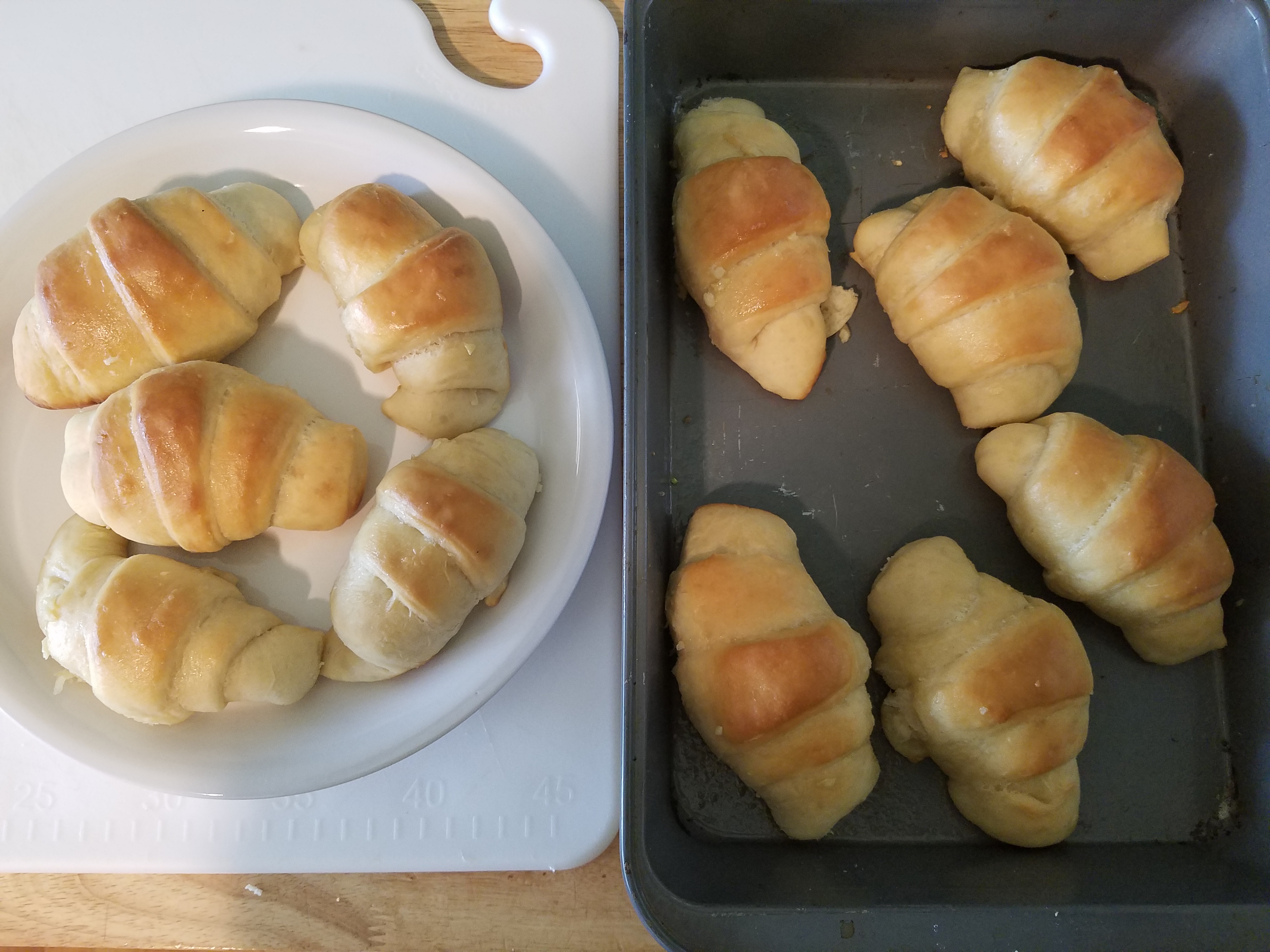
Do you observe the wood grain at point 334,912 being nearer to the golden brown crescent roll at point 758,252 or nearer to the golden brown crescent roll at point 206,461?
the golden brown crescent roll at point 206,461

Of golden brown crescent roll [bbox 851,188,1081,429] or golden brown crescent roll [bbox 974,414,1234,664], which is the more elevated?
golden brown crescent roll [bbox 851,188,1081,429]

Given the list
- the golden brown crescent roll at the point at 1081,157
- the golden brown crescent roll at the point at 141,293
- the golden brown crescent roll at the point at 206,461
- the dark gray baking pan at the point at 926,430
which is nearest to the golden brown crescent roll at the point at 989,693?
the dark gray baking pan at the point at 926,430

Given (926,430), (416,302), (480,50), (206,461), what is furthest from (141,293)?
(926,430)

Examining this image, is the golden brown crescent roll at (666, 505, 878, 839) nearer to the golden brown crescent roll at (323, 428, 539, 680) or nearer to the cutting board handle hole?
the golden brown crescent roll at (323, 428, 539, 680)

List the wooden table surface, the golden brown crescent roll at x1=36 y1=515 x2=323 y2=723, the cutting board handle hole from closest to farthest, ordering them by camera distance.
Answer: the golden brown crescent roll at x1=36 y1=515 x2=323 y2=723
the wooden table surface
the cutting board handle hole

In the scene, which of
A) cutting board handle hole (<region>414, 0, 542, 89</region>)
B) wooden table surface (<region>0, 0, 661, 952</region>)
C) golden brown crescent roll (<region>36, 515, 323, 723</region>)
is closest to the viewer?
golden brown crescent roll (<region>36, 515, 323, 723</region>)

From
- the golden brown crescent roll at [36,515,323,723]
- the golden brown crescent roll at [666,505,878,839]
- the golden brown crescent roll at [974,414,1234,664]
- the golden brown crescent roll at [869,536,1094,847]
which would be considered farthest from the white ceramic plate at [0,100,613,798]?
the golden brown crescent roll at [974,414,1234,664]

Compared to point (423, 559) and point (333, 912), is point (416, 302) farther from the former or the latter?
point (333, 912)
